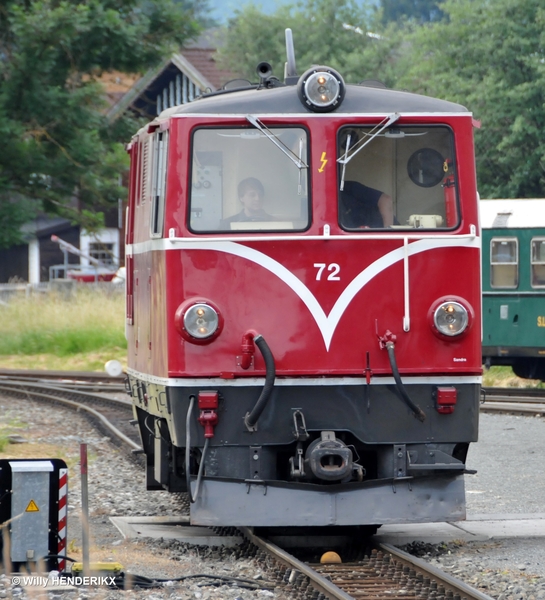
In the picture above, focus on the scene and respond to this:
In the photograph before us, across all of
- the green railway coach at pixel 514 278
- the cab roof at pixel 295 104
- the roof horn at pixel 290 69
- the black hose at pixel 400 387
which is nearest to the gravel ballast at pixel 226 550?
the black hose at pixel 400 387

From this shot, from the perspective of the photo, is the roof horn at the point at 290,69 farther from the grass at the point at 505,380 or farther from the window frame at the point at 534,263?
the grass at the point at 505,380

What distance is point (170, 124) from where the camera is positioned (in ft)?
24.1

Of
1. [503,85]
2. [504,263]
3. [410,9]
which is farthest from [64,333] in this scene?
[410,9]

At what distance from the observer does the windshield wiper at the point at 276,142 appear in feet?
23.9

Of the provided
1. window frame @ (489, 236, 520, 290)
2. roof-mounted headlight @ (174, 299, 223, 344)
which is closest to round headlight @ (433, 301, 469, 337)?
roof-mounted headlight @ (174, 299, 223, 344)

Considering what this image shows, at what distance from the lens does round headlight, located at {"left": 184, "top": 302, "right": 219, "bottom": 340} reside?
23.3ft

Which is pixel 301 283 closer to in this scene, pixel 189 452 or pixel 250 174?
pixel 250 174

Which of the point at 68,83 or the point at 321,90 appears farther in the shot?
the point at 68,83

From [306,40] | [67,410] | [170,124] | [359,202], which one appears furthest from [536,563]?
[306,40]

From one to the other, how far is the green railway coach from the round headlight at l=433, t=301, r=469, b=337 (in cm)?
1125

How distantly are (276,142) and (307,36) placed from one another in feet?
140

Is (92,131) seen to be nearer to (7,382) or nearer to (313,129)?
(7,382)

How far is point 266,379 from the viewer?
7043mm

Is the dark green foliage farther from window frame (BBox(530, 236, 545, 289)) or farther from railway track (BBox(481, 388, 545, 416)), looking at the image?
railway track (BBox(481, 388, 545, 416))
